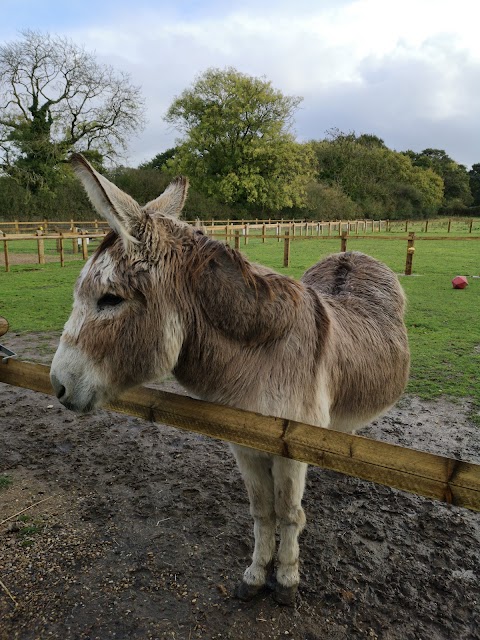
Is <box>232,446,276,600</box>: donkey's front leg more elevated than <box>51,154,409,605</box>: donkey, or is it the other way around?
<box>51,154,409,605</box>: donkey

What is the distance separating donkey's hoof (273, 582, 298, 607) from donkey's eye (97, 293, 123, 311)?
1990mm

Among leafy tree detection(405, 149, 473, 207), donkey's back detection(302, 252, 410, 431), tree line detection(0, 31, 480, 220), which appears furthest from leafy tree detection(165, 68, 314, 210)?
leafy tree detection(405, 149, 473, 207)

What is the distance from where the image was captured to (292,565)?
2629mm

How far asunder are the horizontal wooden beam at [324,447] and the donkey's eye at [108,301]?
0.52 meters

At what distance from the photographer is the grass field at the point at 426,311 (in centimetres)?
609

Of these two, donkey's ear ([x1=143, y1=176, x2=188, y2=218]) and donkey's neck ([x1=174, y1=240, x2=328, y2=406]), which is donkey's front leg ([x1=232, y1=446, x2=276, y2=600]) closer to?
donkey's neck ([x1=174, y1=240, x2=328, y2=406])

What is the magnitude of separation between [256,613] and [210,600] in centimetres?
29

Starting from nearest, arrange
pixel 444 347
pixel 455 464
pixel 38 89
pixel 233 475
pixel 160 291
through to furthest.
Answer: pixel 455 464
pixel 160 291
pixel 233 475
pixel 444 347
pixel 38 89

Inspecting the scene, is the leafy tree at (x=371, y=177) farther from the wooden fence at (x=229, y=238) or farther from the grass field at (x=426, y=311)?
the grass field at (x=426, y=311)

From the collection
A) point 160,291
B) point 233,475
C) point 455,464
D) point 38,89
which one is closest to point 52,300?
point 233,475

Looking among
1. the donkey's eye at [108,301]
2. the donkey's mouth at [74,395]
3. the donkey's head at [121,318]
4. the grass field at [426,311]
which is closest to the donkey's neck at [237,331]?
the donkey's head at [121,318]

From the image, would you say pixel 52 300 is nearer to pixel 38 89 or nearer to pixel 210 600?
pixel 210 600

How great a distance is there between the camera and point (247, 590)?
2615 millimetres

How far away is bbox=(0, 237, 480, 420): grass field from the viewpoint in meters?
6.09
